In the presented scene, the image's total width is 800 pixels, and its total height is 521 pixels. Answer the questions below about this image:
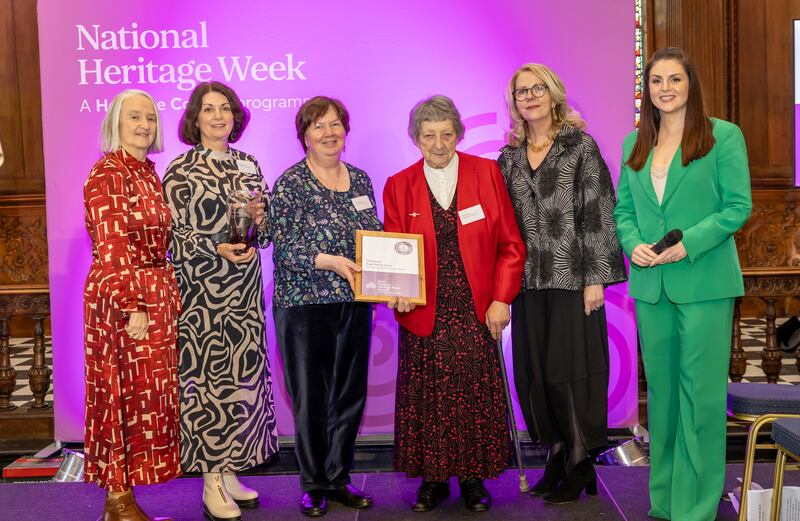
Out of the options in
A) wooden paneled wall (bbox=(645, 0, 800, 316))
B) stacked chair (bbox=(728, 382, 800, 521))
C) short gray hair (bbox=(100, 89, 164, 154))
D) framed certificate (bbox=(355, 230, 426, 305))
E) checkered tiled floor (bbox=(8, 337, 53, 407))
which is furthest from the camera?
wooden paneled wall (bbox=(645, 0, 800, 316))

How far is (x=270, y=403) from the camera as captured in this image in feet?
11.4

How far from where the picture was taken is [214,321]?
3.28 m

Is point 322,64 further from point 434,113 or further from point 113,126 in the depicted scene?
point 113,126

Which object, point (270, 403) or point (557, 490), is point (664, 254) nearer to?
point (557, 490)

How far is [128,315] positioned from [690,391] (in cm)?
219

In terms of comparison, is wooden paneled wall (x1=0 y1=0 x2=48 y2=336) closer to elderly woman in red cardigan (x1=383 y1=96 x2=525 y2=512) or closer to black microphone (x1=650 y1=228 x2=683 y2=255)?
elderly woman in red cardigan (x1=383 y1=96 x2=525 y2=512)

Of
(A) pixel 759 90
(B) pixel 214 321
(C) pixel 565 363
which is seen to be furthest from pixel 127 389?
(A) pixel 759 90

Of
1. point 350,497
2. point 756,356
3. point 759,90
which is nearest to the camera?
point 350,497

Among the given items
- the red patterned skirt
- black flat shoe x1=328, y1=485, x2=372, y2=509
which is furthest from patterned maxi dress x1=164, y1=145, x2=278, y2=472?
black flat shoe x1=328, y1=485, x2=372, y2=509

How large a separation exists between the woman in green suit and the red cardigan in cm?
48

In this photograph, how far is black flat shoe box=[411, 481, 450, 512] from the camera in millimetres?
3422

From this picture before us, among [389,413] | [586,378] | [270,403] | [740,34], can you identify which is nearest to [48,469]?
[270,403]

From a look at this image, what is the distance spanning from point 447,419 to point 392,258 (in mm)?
707

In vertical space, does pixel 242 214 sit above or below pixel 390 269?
above
